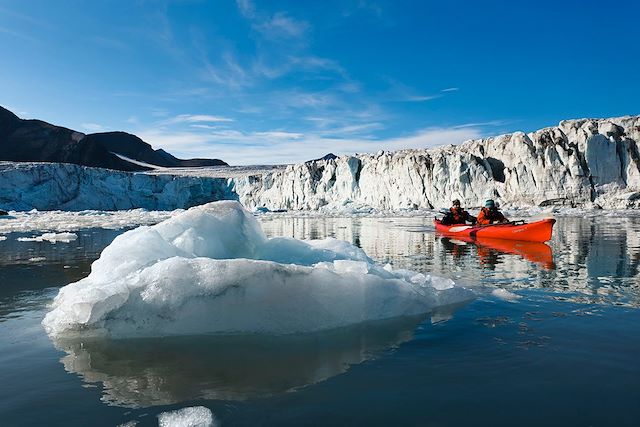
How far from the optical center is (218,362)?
2.63 meters

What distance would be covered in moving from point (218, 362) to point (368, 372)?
88 cm

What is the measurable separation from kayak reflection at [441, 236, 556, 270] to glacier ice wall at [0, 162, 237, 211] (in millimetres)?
35379

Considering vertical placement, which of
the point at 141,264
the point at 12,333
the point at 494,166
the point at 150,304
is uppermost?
the point at 494,166

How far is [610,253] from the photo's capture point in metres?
7.71

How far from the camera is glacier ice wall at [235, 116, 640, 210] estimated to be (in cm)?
2681

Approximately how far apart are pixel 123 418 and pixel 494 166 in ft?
108

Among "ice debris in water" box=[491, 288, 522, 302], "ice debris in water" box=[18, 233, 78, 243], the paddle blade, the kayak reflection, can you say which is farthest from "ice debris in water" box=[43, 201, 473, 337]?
the paddle blade

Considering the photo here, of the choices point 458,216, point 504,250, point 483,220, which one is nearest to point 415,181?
point 458,216

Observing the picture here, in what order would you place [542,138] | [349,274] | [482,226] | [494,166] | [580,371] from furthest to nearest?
[494,166], [542,138], [482,226], [349,274], [580,371]

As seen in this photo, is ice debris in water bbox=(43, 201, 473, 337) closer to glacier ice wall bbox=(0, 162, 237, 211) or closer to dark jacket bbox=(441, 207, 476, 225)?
dark jacket bbox=(441, 207, 476, 225)

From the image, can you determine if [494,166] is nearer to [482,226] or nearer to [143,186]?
[482,226]

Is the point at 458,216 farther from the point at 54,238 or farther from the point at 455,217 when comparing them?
the point at 54,238

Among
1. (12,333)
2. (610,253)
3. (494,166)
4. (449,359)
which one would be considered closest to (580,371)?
(449,359)

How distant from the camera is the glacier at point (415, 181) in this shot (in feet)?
88.4
